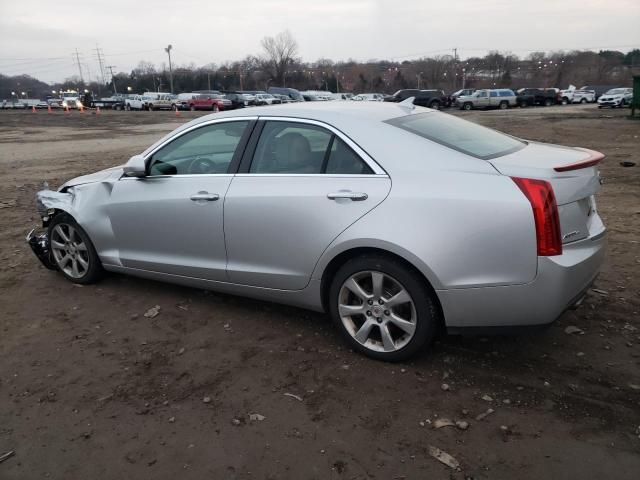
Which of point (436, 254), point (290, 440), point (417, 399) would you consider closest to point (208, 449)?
point (290, 440)

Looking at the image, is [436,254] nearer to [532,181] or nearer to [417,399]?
[532,181]

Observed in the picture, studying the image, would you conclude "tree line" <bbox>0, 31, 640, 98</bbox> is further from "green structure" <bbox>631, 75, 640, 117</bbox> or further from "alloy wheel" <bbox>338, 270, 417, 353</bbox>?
"alloy wheel" <bbox>338, 270, 417, 353</bbox>

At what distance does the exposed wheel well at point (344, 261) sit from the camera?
313 cm

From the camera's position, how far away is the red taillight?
2.81m

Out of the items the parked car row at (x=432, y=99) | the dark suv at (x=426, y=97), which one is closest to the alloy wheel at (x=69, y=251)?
the parked car row at (x=432, y=99)

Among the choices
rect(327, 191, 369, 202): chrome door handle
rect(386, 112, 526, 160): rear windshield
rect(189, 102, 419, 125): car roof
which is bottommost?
rect(327, 191, 369, 202): chrome door handle

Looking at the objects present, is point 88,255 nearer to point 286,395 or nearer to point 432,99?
point 286,395

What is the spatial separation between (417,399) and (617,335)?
1633mm

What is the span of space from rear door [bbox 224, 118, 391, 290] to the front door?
160 mm

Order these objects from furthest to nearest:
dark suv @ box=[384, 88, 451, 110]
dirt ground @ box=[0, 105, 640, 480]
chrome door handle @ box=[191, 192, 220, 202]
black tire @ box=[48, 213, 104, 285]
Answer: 1. dark suv @ box=[384, 88, 451, 110]
2. black tire @ box=[48, 213, 104, 285]
3. chrome door handle @ box=[191, 192, 220, 202]
4. dirt ground @ box=[0, 105, 640, 480]

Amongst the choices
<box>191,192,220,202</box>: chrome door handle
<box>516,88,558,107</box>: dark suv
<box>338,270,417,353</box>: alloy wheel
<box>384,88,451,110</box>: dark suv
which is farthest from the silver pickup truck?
<box>338,270,417,353</box>: alloy wheel

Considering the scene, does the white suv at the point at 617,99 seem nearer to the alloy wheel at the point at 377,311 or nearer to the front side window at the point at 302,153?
the front side window at the point at 302,153

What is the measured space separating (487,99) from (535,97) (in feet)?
24.3

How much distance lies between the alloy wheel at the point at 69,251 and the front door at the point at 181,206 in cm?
53
